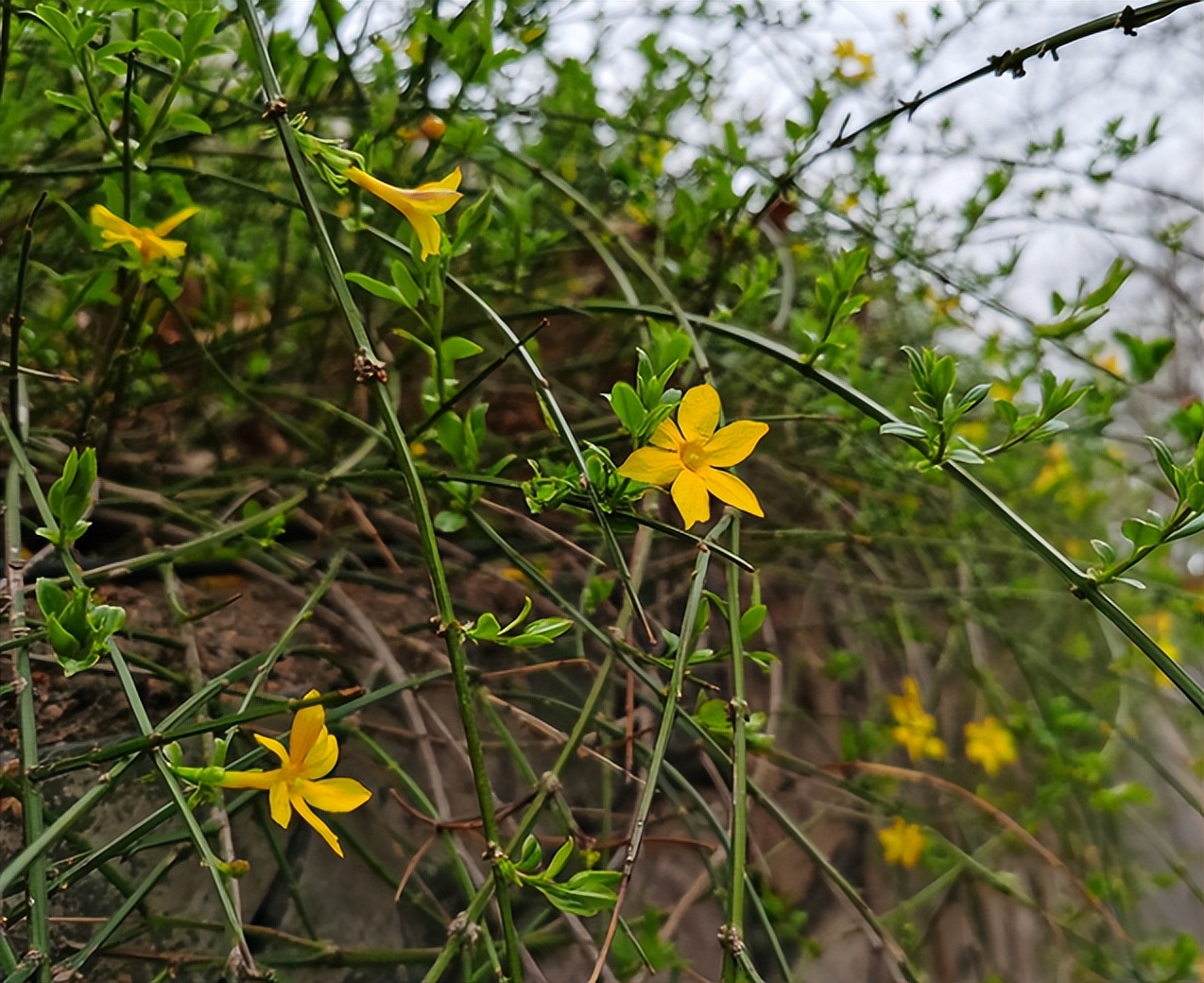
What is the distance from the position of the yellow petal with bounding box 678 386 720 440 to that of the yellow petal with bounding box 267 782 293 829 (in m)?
0.23

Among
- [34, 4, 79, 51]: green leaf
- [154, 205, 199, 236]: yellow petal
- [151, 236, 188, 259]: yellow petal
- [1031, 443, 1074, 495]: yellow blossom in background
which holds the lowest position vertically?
[151, 236, 188, 259]: yellow petal

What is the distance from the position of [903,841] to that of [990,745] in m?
0.21

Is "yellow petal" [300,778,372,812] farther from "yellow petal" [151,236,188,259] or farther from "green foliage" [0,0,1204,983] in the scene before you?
"yellow petal" [151,236,188,259]

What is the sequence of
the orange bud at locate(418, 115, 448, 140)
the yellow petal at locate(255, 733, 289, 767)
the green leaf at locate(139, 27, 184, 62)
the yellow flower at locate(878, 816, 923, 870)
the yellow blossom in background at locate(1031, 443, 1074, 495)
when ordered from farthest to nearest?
the yellow blossom in background at locate(1031, 443, 1074, 495)
the yellow flower at locate(878, 816, 923, 870)
the orange bud at locate(418, 115, 448, 140)
the green leaf at locate(139, 27, 184, 62)
the yellow petal at locate(255, 733, 289, 767)

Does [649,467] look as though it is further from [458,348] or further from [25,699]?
[25,699]

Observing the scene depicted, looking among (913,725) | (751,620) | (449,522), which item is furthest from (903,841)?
(449,522)

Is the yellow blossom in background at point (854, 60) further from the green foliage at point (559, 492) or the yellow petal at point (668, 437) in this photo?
the yellow petal at point (668, 437)

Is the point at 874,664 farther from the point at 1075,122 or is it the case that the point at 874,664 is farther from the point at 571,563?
the point at 1075,122

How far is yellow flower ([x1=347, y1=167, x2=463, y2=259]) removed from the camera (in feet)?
1.25

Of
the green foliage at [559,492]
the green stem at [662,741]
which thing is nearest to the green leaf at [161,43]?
the green foliage at [559,492]

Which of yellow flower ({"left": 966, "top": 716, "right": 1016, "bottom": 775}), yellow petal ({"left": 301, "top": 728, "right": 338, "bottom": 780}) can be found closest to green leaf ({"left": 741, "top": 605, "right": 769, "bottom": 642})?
yellow petal ({"left": 301, "top": 728, "right": 338, "bottom": 780})

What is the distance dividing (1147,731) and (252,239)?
154 centimetres

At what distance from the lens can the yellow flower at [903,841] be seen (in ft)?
3.13

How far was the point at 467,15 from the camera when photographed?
66cm
